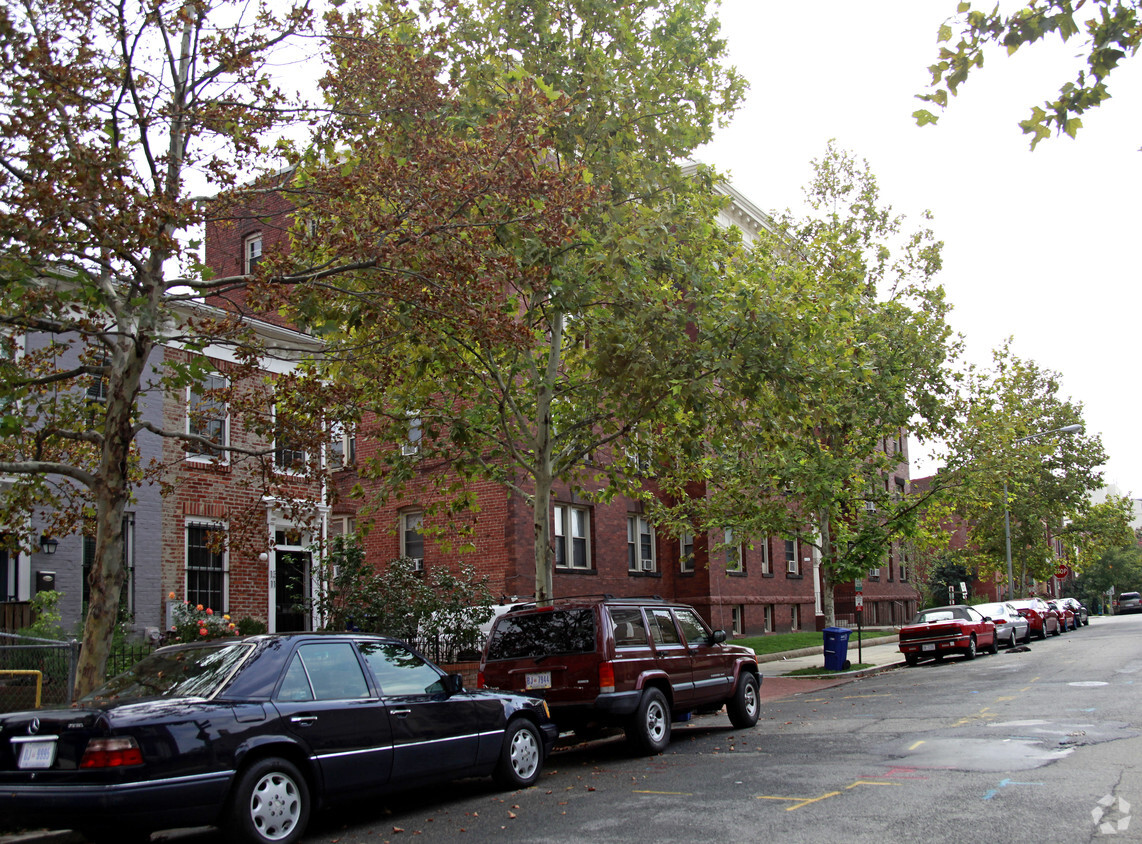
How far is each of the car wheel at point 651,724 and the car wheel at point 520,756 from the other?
1563mm

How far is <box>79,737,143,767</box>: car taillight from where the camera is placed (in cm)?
634

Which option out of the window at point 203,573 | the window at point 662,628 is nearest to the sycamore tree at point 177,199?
the window at point 662,628

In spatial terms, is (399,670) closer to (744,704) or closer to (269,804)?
(269,804)

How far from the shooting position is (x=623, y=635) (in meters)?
11.5

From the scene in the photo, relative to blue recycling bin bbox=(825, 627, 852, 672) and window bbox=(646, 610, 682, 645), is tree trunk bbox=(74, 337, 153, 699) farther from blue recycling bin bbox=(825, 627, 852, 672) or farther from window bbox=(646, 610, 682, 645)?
blue recycling bin bbox=(825, 627, 852, 672)

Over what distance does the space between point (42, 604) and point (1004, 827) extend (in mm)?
14772

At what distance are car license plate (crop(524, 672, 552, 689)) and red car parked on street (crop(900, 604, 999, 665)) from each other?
699 inches

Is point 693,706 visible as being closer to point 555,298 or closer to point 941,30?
point 555,298

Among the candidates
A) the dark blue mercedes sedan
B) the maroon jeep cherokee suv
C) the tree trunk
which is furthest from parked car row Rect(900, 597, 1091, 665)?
the tree trunk

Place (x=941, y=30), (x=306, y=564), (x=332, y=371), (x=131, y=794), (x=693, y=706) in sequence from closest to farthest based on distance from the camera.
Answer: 1. (x=131, y=794)
2. (x=941, y=30)
3. (x=693, y=706)
4. (x=332, y=371)
5. (x=306, y=564)

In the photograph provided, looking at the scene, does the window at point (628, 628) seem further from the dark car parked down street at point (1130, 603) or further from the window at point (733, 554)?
the dark car parked down street at point (1130, 603)

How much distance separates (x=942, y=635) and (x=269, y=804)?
76.0 feet

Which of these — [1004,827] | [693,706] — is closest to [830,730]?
[693,706]

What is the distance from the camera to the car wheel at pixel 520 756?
9461 millimetres
